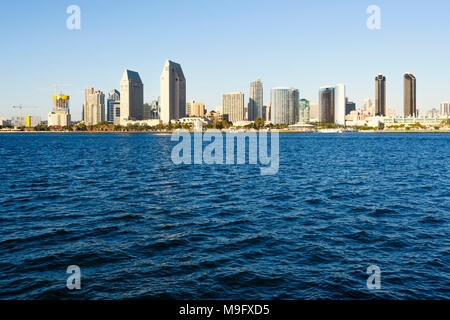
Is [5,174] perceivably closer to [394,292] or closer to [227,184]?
[227,184]

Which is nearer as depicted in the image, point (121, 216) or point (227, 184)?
point (121, 216)

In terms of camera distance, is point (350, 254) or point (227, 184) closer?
point (350, 254)

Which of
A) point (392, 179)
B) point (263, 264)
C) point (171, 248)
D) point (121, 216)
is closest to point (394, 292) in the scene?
point (263, 264)

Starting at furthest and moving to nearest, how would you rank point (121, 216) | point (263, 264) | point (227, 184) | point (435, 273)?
point (227, 184)
point (121, 216)
point (263, 264)
point (435, 273)

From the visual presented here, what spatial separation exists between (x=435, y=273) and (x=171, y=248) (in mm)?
11964

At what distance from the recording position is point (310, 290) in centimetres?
1388

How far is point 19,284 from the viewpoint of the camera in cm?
1434

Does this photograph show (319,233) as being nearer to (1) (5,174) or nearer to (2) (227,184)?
(2) (227,184)

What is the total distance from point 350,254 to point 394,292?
14.0 ft
